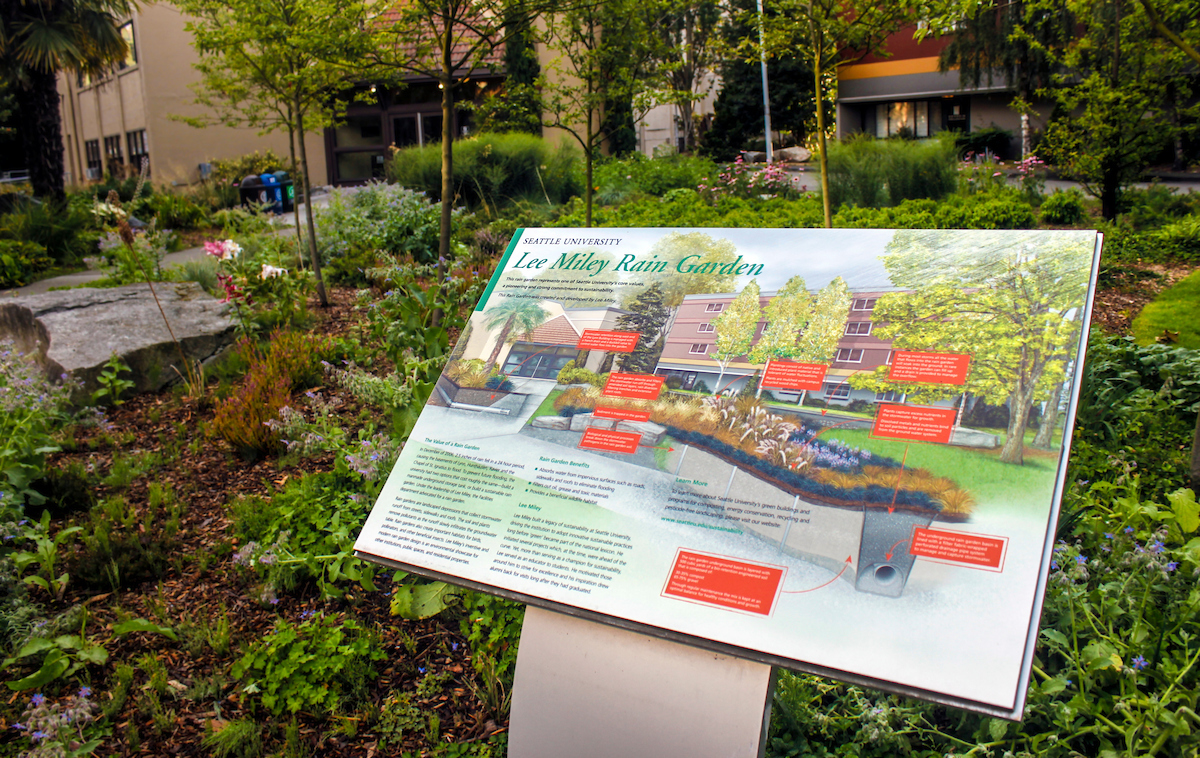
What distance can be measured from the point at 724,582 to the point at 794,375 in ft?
1.70

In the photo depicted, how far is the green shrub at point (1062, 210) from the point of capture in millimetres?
9680

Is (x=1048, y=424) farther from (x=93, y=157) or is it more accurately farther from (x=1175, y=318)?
(x=93, y=157)

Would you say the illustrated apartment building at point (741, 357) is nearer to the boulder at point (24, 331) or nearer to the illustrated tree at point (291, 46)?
the illustrated tree at point (291, 46)

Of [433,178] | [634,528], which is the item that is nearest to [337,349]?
[634,528]

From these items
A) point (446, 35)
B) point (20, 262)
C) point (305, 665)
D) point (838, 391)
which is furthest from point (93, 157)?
point (838, 391)

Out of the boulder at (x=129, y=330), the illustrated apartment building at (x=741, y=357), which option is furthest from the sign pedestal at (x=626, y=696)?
the boulder at (x=129, y=330)

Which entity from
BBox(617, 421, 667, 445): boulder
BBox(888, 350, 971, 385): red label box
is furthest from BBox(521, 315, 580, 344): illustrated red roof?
BBox(888, 350, 971, 385): red label box

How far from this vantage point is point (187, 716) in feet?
8.22

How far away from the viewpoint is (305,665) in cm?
259

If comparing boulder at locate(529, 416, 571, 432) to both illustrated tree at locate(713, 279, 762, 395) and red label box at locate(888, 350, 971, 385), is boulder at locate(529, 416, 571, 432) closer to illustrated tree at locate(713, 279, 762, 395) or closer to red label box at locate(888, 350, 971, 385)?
illustrated tree at locate(713, 279, 762, 395)

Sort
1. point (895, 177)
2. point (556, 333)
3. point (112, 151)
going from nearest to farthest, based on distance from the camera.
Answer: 1. point (556, 333)
2. point (895, 177)
3. point (112, 151)

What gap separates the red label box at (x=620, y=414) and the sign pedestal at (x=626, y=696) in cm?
49

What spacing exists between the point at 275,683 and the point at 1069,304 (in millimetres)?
2641

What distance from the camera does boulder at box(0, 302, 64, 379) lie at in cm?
535
